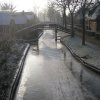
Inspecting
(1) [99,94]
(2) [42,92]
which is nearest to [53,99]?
(2) [42,92]

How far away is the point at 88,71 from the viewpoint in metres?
21.5

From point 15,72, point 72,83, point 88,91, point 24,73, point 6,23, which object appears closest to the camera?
point 88,91

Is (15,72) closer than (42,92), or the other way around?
(42,92)

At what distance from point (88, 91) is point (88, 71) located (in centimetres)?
552

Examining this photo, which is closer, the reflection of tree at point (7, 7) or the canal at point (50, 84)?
the canal at point (50, 84)

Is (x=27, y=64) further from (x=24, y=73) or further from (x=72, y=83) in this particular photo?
(x=72, y=83)

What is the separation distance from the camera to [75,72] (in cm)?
2206

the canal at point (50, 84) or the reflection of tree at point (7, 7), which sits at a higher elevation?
the reflection of tree at point (7, 7)

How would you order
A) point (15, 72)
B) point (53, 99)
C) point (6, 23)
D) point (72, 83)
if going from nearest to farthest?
point (53, 99) < point (72, 83) < point (15, 72) < point (6, 23)

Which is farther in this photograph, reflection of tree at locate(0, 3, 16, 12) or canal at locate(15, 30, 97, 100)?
reflection of tree at locate(0, 3, 16, 12)

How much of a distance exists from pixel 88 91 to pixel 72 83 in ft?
7.98

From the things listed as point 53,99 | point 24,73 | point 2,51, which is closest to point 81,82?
point 53,99

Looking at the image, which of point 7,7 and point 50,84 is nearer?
point 50,84

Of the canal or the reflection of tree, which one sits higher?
the reflection of tree
